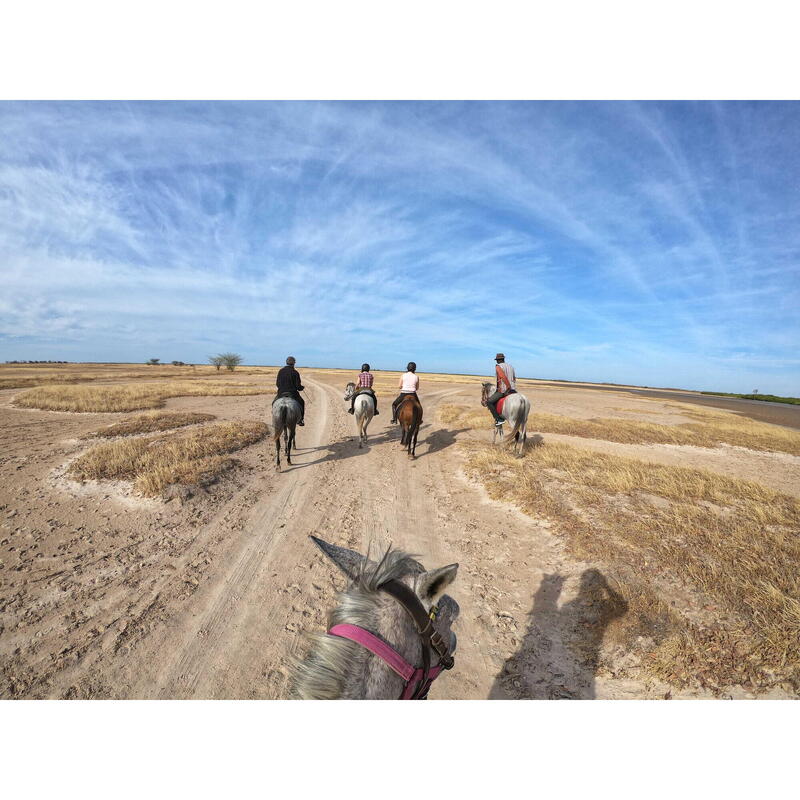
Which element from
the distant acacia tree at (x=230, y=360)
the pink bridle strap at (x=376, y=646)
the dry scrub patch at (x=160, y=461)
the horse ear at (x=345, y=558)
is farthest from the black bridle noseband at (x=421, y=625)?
the distant acacia tree at (x=230, y=360)

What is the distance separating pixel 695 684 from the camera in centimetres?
272

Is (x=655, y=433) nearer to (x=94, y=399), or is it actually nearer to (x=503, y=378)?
Answer: (x=503, y=378)

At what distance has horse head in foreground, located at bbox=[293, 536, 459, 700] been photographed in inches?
53.6

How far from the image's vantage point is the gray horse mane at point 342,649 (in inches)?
52.5

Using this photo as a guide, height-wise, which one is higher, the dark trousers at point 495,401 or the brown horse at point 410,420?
the dark trousers at point 495,401

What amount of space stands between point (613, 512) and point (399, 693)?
5838 mm

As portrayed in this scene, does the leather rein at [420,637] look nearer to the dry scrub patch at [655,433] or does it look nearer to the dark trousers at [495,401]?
the dark trousers at [495,401]

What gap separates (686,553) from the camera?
177 inches

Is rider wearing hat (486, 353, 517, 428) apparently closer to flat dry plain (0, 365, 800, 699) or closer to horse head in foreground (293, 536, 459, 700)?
flat dry plain (0, 365, 800, 699)

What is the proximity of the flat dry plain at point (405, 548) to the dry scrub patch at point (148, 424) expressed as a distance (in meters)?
1.03

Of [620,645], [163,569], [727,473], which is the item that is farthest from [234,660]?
[727,473]

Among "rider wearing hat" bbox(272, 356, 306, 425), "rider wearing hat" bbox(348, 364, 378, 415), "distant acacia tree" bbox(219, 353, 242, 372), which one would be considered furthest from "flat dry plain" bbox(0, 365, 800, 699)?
"distant acacia tree" bbox(219, 353, 242, 372)

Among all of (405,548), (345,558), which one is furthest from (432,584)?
(405,548)

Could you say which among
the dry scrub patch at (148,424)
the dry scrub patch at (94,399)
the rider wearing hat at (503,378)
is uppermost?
the rider wearing hat at (503,378)
